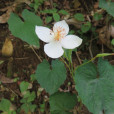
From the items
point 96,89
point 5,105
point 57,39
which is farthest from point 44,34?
point 5,105

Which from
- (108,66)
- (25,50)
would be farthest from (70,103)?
(25,50)

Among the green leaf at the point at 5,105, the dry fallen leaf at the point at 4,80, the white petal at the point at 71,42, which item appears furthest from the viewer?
the dry fallen leaf at the point at 4,80

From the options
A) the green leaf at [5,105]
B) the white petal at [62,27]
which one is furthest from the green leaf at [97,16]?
the green leaf at [5,105]

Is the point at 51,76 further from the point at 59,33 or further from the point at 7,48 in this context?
the point at 7,48

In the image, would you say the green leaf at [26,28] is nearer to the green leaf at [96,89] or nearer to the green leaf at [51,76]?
the green leaf at [51,76]

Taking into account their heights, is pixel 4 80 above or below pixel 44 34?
below

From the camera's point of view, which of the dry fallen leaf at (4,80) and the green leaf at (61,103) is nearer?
the green leaf at (61,103)
